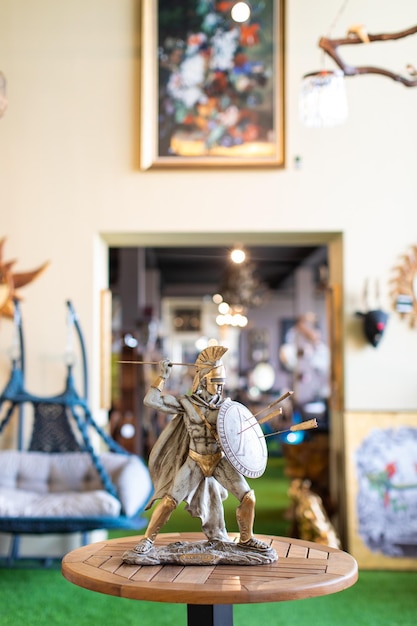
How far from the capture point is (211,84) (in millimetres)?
6574

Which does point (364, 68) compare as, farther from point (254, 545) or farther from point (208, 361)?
point (254, 545)


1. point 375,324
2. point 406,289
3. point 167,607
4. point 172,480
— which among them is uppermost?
point 406,289

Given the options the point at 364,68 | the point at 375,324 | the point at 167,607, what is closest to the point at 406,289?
the point at 375,324

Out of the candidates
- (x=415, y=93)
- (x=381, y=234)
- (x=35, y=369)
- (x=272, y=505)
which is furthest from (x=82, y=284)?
(x=272, y=505)

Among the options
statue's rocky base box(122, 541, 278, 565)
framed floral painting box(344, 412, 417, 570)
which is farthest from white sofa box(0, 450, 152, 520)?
statue's rocky base box(122, 541, 278, 565)

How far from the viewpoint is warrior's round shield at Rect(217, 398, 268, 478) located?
3062mm

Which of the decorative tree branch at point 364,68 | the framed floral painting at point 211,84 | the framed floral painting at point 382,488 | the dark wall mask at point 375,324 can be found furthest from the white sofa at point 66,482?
the decorative tree branch at point 364,68

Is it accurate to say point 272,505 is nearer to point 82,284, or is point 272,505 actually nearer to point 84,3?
point 82,284

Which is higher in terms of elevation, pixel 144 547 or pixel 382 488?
pixel 144 547

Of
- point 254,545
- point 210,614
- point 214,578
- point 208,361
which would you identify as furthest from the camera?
point 208,361

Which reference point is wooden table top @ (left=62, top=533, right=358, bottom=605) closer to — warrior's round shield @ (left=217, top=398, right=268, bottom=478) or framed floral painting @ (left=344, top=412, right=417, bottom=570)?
warrior's round shield @ (left=217, top=398, right=268, bottom=478)

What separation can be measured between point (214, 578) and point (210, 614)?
10.8 inches

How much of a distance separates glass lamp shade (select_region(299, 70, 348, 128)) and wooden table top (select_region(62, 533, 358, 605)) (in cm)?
228

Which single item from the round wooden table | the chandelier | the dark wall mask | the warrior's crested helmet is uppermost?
the chandelier
